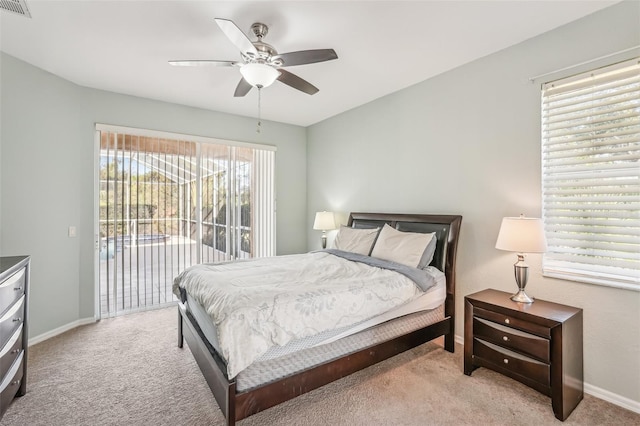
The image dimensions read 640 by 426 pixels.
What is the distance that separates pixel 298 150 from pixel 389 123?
6.61 ft

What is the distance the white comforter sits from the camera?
67.7 inches

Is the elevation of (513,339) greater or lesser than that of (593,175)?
lesser

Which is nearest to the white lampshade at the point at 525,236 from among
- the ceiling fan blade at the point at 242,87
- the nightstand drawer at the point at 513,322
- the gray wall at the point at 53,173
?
the nightstand drawer at the point at 513,322

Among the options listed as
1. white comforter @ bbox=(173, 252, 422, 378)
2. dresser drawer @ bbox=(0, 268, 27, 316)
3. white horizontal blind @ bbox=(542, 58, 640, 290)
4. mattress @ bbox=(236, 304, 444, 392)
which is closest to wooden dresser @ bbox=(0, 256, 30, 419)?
dresser drawer @ bbox=(0, 268, 27, 316)

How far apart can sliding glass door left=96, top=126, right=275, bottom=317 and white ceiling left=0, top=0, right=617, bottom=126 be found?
88 cm

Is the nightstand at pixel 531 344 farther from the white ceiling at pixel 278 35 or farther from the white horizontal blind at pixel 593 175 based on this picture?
the white ceiling at pixel 278 35

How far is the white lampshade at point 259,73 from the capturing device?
2.19 meters

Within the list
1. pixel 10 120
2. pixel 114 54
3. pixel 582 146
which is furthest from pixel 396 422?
pixel 10 120

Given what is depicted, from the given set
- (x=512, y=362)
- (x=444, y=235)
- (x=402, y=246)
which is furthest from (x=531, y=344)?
(x=402, y=246)

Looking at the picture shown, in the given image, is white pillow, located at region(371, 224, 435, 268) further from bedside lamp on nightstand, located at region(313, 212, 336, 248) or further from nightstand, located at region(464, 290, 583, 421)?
bedside lamp on nightstand, located at region(313, 212, 336, 248)

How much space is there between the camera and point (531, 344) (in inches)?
82.4

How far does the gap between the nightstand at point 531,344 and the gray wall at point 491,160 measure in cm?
20

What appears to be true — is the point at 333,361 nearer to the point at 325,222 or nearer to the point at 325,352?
the point at 325,352

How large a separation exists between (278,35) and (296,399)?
113 inches
